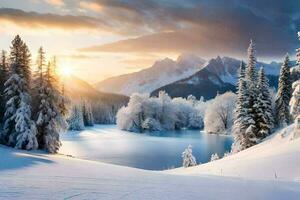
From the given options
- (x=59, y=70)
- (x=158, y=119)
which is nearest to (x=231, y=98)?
(x=158, y=119)

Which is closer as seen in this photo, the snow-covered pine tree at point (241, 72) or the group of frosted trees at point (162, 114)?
the snow-covered pine tree at point (241, 72)

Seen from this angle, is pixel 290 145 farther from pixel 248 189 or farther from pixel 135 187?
pixel 135 187

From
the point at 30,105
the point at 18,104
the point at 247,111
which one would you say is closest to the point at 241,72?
the point at 247,111

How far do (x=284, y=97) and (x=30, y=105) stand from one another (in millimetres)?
36320

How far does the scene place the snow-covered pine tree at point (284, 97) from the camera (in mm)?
58438

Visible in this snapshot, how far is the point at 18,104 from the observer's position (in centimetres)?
4022

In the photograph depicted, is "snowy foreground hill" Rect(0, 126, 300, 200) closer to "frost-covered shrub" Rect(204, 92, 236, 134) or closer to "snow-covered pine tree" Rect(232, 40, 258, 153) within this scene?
"snow-covered pine tree" Rect(232, 40, 258, 153)

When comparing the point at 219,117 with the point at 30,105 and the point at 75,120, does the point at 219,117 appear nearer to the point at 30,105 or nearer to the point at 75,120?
the point at 75,120

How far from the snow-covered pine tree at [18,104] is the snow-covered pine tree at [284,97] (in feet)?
117

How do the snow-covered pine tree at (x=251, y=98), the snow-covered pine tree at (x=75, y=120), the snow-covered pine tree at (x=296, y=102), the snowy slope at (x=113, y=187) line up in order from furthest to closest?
the snow-covered pine tree at (x=75, y=120)
the snow-covered pine tree at (x=251, y=98)
the snow-covered pine tree at (x=296, y=102)
the snowy slope at (x=113, y=187)

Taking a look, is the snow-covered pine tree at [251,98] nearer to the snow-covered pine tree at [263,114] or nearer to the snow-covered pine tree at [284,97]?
the snow-covered pine tree at [263,114]

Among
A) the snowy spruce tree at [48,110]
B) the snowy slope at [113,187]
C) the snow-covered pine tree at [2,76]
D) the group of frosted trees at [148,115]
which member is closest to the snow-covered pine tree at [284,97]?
the snowy spruce tree at [48,110]

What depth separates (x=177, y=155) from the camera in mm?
64750

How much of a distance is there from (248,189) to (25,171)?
10171 millimetres
